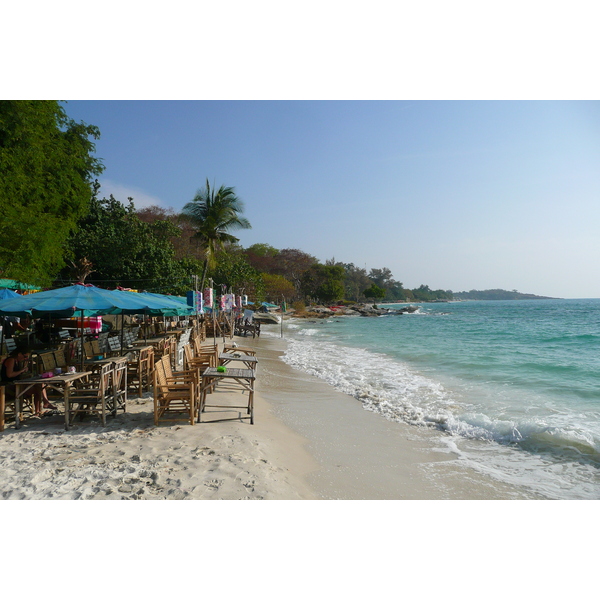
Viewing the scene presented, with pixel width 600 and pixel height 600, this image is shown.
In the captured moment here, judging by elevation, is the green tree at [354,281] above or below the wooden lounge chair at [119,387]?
above

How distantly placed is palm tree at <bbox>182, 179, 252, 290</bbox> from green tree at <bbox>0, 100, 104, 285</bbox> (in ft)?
19.9

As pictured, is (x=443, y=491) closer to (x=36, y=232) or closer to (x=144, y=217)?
(x=36, y=232)

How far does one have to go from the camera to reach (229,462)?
14.2 ft

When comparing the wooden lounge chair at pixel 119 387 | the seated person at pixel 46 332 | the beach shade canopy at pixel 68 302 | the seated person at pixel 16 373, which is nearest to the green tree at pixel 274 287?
the seated person at pixel 46 332

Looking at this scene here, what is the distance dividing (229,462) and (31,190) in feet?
42.2

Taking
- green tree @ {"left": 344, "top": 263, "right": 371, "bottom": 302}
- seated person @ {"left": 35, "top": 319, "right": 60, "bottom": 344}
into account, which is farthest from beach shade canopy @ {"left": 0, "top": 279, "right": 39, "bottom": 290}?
green tree @ {"left": 344, "top": 263, "right": 371, "bottom": 302}

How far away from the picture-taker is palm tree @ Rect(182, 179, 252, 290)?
22828 millimetres

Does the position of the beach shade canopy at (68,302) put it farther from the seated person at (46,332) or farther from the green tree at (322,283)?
the green tree at (322,283)

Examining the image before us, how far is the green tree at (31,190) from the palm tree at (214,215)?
19.9ft

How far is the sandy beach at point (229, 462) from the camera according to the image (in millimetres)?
3723

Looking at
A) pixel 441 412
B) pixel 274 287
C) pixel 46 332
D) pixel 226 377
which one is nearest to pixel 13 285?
pixel 46 332

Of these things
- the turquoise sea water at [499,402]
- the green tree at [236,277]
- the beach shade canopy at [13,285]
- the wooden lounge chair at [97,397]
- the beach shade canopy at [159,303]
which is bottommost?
the turquoise sea water at [499,402]
